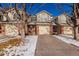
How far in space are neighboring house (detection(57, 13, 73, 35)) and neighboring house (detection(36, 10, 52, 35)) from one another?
0.64 ft

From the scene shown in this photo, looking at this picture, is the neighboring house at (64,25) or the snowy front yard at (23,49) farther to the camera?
the neighboring house at (64,25)

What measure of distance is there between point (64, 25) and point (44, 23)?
40 centimetres

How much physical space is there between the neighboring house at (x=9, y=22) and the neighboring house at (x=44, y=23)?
1.37 ft

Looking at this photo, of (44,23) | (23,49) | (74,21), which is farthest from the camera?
(44,23)

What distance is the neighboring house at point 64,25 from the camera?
13.2 ft

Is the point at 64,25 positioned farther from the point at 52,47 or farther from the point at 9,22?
the point at 9,22

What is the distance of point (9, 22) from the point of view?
4.06 meters

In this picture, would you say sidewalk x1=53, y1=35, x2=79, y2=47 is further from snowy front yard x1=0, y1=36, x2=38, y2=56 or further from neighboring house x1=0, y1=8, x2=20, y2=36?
neighboring house x1=0, y1=8, x2=20, y2=36

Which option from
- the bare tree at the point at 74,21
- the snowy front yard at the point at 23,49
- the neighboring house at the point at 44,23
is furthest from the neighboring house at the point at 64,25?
the snowy front yard at the point at 23,49

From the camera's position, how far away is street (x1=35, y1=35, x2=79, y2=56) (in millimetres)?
3832

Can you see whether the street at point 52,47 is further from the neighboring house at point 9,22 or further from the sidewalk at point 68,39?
the neighboring house at point 9,22

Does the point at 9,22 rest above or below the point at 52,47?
above

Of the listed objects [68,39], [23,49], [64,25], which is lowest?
[23,49]

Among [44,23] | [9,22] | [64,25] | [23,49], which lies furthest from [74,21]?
[9,22]
